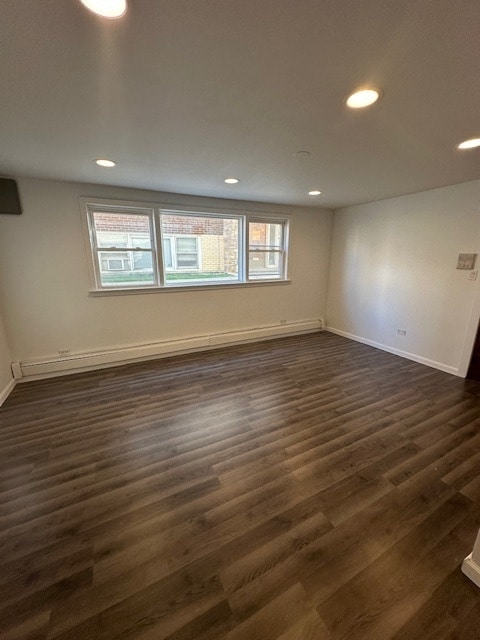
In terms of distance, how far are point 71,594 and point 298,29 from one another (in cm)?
259

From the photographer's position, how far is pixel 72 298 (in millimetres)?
3332

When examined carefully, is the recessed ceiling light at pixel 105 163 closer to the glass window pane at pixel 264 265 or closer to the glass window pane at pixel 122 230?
the glass window pane at pixel 122 230

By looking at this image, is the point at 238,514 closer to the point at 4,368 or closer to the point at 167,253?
the point at 4,368

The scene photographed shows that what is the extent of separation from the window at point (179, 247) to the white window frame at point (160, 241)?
0.01 meters

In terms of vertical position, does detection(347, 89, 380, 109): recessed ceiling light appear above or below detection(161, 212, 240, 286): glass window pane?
above

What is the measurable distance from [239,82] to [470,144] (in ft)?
6.30

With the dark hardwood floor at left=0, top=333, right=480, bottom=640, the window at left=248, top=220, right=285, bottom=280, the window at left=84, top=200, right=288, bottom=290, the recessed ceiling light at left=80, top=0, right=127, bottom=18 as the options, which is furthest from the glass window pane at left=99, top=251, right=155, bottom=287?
the recessed ceiling light at left=80, top=0, right=127, bottom=18

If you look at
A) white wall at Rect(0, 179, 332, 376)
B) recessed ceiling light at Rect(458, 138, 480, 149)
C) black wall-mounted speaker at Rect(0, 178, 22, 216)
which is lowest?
white wall at Rect(0, 179, 332, 376)

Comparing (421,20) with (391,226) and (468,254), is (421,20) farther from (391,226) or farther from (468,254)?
(391,226)

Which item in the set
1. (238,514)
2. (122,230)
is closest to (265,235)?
(122,230)

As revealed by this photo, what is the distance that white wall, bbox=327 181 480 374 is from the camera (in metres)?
3.19

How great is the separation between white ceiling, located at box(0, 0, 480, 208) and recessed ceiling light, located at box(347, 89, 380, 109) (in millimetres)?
49

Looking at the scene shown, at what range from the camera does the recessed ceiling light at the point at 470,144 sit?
1.91m

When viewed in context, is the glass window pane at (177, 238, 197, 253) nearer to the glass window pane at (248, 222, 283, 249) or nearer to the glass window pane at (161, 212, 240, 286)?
the glass window pane at (161, 212, 240, 286)
